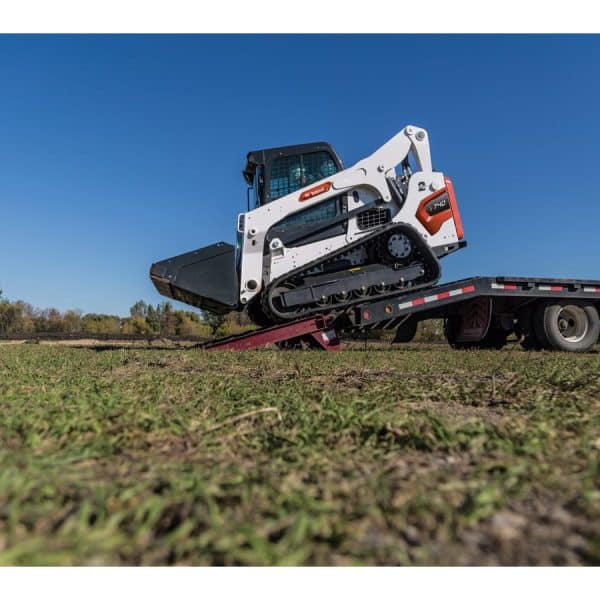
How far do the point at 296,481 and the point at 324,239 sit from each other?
7.59 m

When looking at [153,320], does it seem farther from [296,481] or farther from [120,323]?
[296,481]

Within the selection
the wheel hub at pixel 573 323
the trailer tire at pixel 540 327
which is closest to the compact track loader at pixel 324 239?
the trailer tire at pixel 540 327

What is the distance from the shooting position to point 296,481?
4.70 feet

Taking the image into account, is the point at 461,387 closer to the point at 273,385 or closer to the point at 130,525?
the point at 273,385

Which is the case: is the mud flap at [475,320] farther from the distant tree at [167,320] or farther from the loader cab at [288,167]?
the distant tree at [167,320]

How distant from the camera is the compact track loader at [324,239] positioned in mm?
8523

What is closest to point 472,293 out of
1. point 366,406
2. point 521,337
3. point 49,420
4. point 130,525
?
point 521,337

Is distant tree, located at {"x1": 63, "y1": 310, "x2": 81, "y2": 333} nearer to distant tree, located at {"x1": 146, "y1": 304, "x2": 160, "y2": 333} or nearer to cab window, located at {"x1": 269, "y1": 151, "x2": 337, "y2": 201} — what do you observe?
distant tree, located at {"x1": 146, "y1": 304, "x2": 160, "y2": 333}

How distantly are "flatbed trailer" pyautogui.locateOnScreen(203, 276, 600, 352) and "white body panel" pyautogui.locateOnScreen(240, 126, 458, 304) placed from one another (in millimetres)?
927

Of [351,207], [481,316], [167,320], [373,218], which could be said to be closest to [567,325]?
[481,316]

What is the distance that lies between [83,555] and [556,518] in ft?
3.60

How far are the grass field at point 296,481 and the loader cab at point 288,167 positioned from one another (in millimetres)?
6684

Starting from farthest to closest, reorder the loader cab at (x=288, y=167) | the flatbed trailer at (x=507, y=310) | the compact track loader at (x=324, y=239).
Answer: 1. the loader cab at (x=288, y=167)
2. the flatbed trailer at (x=507, y=310)
3. the compact track loader at (x=324, y=239)

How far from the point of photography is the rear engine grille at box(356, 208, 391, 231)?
29.7 feet
